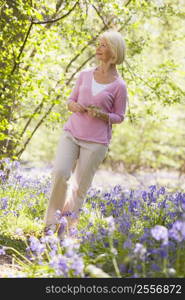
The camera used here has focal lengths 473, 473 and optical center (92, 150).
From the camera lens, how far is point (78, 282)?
2.60 meters

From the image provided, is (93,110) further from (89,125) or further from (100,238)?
(100,238)

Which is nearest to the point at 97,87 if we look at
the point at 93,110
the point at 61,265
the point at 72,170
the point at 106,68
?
the point at 106,68

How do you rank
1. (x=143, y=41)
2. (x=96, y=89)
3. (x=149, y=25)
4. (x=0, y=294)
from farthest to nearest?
(x=149, y=25) < (x=143, y=41) < (x=96, y=89) < (x=0, y=294)

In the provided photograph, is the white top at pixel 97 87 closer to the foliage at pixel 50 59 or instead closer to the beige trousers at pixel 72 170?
the beige trousers at pixel 72 170

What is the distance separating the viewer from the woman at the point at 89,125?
170 inches

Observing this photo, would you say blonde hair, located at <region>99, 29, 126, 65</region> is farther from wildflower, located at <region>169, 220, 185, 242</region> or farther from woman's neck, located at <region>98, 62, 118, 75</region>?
wildflower, located at <region>169, 220, 185, 242</region>

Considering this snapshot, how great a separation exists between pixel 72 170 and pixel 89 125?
1.60 feet

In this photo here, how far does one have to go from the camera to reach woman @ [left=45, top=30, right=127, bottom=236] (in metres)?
4.32

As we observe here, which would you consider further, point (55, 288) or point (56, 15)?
point (56, 15)

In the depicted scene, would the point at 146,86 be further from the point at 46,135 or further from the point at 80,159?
the point at 46,135

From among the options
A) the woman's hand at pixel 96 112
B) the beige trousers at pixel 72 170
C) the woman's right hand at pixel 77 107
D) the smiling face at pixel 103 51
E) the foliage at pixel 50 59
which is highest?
the foliage at pixel 50 59

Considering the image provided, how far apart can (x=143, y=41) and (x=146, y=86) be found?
4.18 ft

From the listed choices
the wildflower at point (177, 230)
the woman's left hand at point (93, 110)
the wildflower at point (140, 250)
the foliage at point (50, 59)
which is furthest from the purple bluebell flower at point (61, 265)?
the foliage at point (50, 59)

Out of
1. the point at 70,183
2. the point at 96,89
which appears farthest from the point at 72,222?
the point at 96,89
